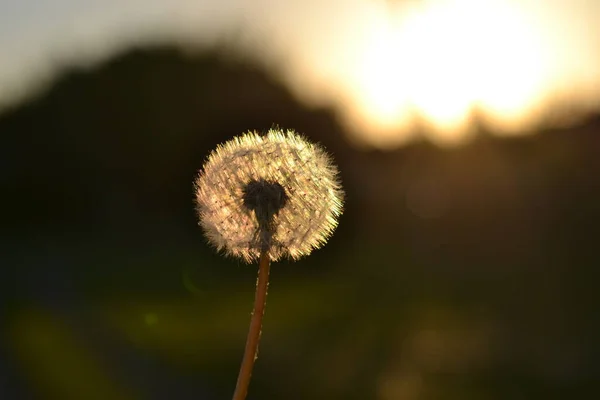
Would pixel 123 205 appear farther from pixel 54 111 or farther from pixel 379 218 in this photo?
pixel 379 218

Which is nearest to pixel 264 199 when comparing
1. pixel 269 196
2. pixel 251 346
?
pixel 269 196

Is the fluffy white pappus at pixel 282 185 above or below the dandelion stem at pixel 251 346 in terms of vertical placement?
above

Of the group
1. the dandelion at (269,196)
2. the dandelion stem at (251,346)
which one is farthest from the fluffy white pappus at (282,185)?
the dandelion stem at (251,346)

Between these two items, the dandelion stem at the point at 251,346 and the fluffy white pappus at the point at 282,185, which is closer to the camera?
the dandelion stem at the point at 251,346

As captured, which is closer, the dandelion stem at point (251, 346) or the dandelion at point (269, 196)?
the dandelion stem at point (251, 346)

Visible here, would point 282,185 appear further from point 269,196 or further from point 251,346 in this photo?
point 251,346

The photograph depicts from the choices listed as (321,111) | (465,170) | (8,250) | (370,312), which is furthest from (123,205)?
(370,312)

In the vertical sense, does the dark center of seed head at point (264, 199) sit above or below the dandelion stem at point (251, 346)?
above

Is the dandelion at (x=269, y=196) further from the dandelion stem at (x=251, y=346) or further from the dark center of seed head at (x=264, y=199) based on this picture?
the dandelion stem at (x=251, y=346)
